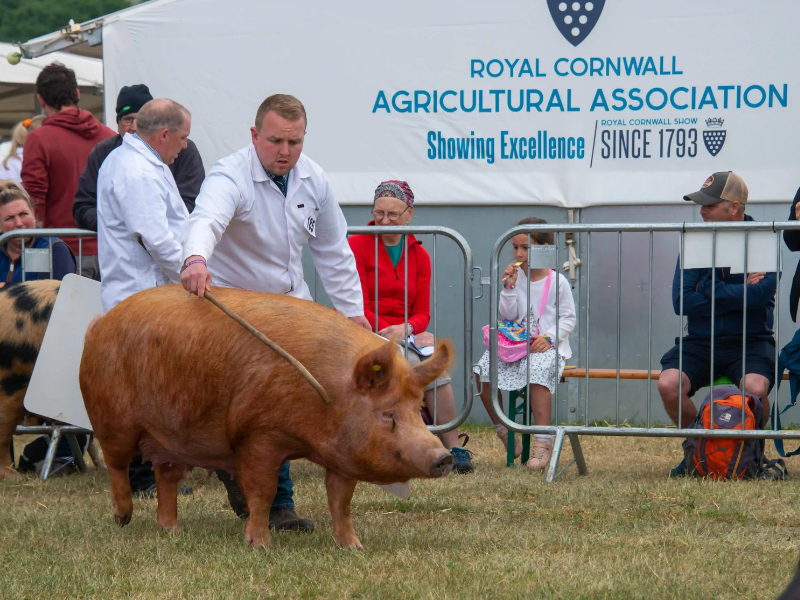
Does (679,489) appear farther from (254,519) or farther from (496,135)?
(496,135)

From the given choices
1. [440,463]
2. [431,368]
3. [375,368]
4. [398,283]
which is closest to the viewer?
[440,463]

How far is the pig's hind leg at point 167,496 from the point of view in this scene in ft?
14.3

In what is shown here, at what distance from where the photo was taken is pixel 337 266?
15.4ft

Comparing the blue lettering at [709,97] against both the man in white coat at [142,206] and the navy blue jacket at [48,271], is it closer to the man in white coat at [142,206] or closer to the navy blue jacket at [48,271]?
the man in white coat at [142,206]

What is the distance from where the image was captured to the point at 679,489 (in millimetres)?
5277

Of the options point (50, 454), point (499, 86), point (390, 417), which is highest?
point (499, 86)

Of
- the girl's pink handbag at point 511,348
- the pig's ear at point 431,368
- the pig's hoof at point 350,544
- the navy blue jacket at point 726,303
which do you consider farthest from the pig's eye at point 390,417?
the navy blue jacket at point 726,303

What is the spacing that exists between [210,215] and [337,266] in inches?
30.5

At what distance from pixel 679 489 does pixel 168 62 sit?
16.4 feet

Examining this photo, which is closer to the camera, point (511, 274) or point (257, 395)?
point (257, 395)

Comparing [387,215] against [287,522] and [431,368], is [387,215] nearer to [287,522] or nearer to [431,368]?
[287,522]

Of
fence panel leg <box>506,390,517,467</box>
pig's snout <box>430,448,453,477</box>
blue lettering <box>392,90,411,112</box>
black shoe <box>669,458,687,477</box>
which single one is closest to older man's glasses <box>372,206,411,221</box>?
fence panel leg <box>506,390,517,467</box>

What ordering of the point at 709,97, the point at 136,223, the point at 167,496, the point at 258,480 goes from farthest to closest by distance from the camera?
the point at 709,97, the point at 136,223, the point at 167,496, the point at 258,480

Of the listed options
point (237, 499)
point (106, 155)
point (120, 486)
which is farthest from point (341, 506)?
point (106, 155)
